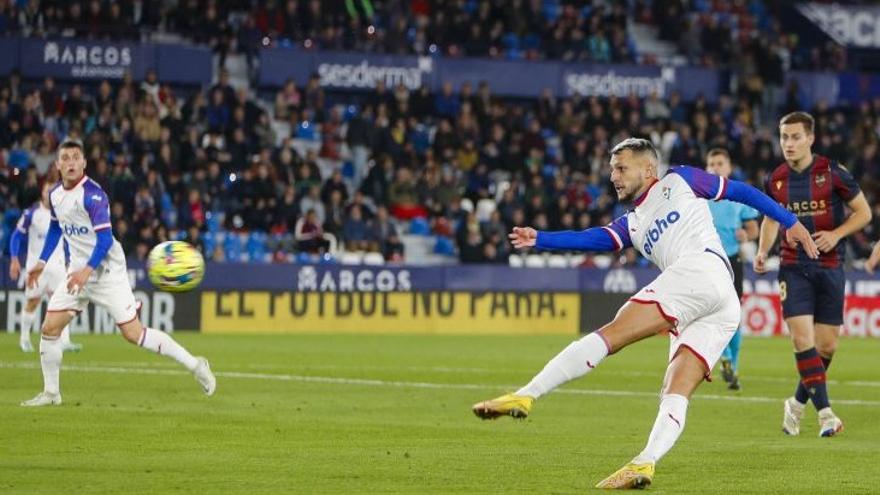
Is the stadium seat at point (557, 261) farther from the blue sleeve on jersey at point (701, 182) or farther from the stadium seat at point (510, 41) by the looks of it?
the blue sleeve on jersey at point (701, 182)

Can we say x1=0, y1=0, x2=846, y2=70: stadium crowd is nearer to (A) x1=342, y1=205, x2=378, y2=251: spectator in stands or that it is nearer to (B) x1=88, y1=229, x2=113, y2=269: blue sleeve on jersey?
(A) x1=342, y1=205, x2=378, y2=251: spectator in stands

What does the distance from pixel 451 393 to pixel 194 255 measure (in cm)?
344

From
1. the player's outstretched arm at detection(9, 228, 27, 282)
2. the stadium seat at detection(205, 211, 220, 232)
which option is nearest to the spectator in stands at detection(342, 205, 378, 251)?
the stadium seat at detection(205, 211, 220, 232)

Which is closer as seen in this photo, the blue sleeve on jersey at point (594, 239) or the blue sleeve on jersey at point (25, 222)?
the blue sleeve on jersey at point (594, 239)

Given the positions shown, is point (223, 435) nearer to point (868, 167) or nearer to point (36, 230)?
point (36, 230)

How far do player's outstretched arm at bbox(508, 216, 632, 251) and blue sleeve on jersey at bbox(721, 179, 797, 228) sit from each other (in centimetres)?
67

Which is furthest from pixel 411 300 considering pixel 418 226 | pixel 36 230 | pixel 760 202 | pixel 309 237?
pixel 760 202

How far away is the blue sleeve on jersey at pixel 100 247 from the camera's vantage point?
48.5ft

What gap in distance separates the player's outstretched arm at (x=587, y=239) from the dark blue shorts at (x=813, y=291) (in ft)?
12.2

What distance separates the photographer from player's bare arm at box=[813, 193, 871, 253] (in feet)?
44.6

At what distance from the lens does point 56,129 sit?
33.6 m


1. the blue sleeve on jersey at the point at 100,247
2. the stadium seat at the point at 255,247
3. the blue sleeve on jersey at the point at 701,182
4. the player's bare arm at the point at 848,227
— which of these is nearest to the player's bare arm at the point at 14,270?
the blue sleeve on jersey at the point at 100,247

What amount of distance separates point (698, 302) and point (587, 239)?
94 centimetres

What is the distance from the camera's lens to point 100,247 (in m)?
14.9
